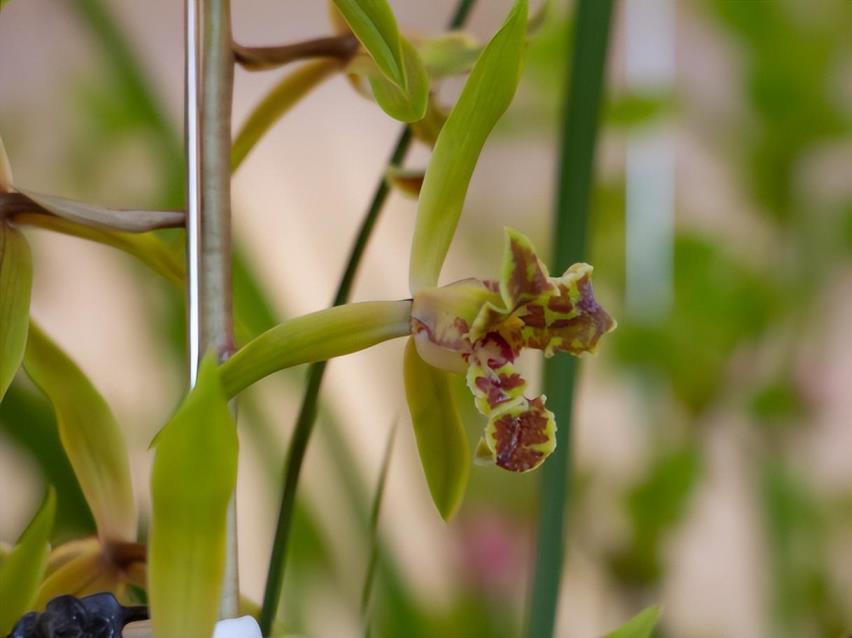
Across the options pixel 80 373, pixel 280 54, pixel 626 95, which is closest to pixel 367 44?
pixel 280 54

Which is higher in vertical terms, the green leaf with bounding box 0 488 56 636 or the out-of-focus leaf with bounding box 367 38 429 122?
the out-of-focus leaf with bounding box 367 38 429 122

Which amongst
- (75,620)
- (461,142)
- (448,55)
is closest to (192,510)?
(75,620)

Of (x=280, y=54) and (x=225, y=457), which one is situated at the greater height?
(x=280, y=54)

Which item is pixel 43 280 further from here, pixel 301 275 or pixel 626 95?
pixel 626 95

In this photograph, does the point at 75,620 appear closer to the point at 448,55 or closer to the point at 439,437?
the point at 439,437

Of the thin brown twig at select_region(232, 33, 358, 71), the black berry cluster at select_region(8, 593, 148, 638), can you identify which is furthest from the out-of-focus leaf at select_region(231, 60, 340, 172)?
the black berry cluster at select_region(8, 593, 148, 638)

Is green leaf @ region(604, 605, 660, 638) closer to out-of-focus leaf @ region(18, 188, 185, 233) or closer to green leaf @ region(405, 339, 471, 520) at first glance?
green leaf @ region(405, 339, 471, 520)

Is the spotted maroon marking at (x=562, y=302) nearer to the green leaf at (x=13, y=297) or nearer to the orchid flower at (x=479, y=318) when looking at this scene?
the orchid flower at (x=479, y=318)
